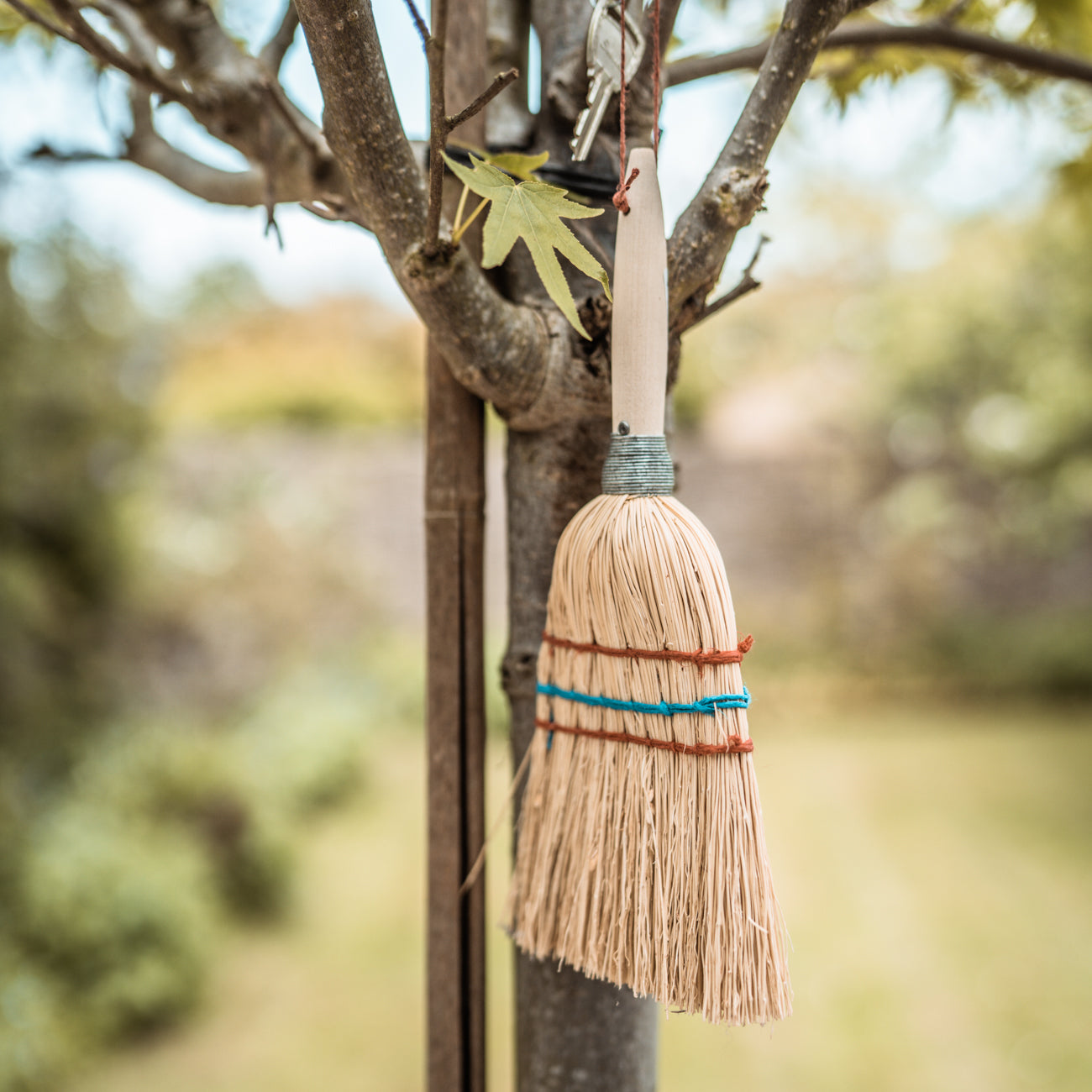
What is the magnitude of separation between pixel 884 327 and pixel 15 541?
4.73m

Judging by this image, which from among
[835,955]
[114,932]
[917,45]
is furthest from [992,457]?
[114,932]

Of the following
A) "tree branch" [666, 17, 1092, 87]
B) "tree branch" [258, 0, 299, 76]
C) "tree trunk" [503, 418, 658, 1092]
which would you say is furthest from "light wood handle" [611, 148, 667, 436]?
"tree branch" [258, 0, 299, 76]

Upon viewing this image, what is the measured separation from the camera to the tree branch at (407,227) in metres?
0.49

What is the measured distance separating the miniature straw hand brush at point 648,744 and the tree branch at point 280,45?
40cm

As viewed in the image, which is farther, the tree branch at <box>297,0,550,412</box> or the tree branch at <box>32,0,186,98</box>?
the tree branch at <box>32,0,186,98</box>

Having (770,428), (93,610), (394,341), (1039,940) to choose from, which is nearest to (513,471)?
(1039,940)

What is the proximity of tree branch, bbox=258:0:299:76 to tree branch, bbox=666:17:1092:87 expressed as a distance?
1.11 ft

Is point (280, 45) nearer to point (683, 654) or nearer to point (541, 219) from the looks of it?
point (541, 219)

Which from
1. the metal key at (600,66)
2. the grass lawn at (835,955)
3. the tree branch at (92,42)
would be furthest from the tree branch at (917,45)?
the grass lawn at (835,955)

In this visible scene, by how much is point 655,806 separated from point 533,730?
7.4 inches

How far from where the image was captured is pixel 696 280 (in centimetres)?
61

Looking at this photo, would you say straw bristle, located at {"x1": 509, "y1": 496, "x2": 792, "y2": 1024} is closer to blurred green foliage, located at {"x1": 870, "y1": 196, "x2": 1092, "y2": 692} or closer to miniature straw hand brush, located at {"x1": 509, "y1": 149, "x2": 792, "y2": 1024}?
miniature straw hand brush, located at {"x1": 509, "y1": 149, "x2": 792, "y2": 1024}

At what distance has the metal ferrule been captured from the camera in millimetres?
584

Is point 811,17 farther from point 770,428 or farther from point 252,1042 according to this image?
point 770,428
